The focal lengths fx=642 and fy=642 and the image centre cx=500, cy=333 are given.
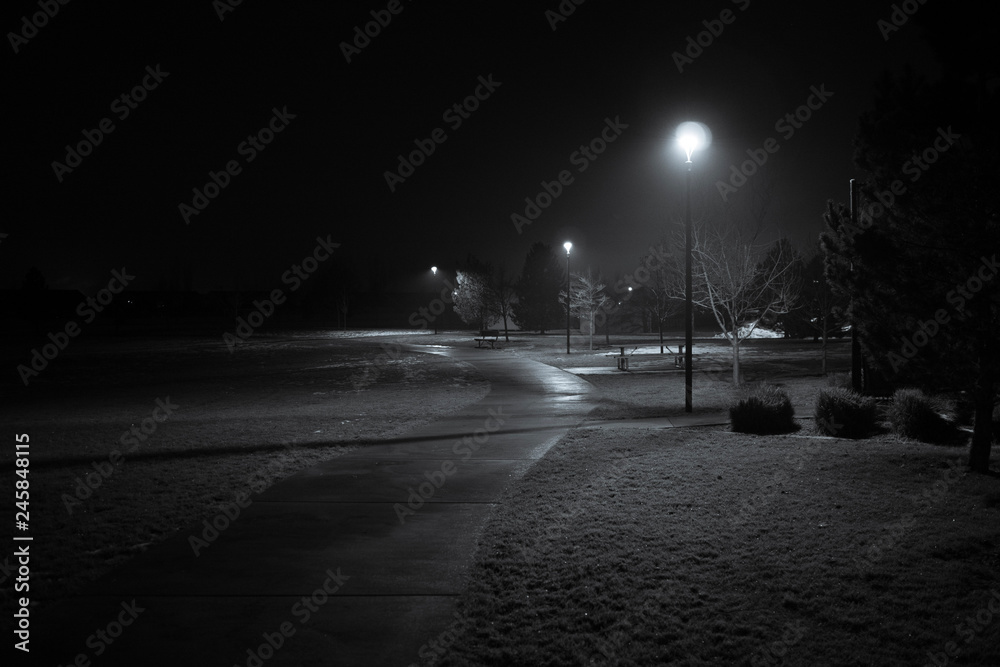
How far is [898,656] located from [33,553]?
7.23m

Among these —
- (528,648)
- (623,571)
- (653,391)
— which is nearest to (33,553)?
(528,648)

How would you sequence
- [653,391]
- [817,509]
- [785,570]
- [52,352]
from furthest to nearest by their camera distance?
[52,352]
[653,391]
[817,509]
[785,570]

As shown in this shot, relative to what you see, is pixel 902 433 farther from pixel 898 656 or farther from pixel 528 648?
pixel 528 648

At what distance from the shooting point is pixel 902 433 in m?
11.2
